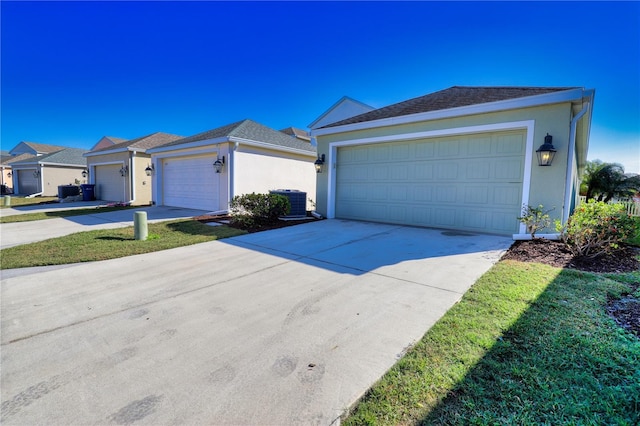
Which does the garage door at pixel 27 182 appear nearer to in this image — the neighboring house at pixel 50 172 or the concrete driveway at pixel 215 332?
the neighboring house at pixel 50 172

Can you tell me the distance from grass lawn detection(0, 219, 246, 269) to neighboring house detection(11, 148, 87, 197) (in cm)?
2080

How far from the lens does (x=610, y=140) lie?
55.2 ft

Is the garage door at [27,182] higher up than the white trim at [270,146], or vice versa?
the white trim at [270,146]

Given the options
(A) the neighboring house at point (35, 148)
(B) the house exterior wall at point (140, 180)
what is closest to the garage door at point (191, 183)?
(B) the house exterior wall at point (140, 180)

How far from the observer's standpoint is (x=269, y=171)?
1230 cm

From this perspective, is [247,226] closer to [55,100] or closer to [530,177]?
[530,177]

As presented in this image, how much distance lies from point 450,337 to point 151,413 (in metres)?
2.19

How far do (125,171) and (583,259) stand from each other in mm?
18712

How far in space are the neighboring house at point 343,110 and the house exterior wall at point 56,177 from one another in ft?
65.6

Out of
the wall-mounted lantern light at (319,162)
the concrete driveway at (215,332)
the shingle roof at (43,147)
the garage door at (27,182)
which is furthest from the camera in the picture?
the shingle roof at (43,147)

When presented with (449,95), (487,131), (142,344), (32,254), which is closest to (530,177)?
(487,131)

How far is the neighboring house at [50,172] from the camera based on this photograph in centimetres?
2184

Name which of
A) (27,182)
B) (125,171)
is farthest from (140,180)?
(27,182)

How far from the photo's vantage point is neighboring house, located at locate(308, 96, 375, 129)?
17359 mm
